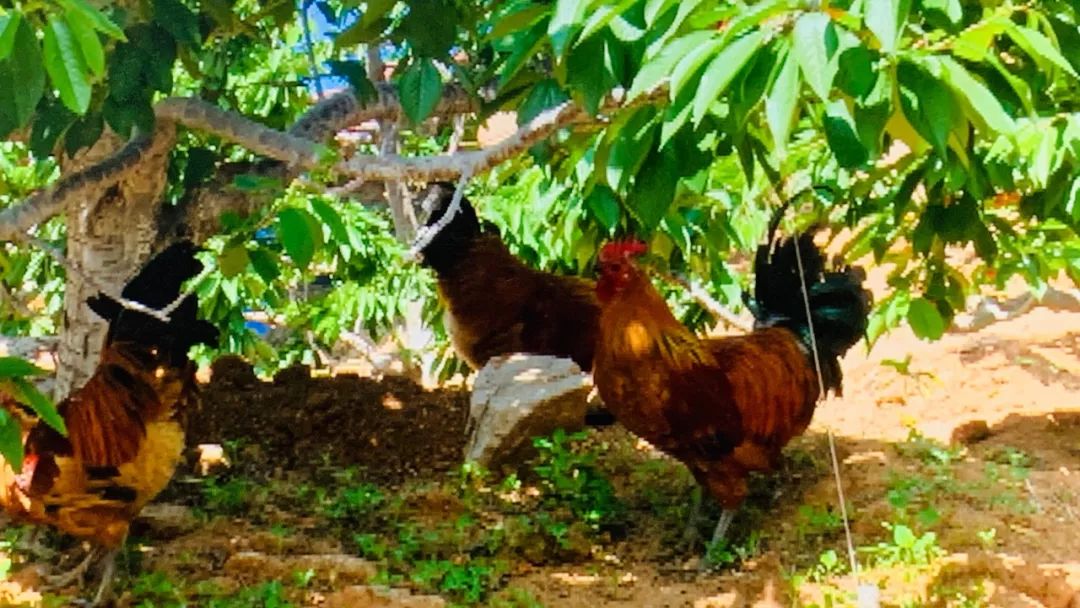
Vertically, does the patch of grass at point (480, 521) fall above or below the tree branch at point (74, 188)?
below

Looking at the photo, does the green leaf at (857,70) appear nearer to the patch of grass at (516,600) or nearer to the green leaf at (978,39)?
the green leaf at (978,39)

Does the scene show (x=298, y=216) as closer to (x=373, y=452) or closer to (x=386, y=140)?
(x=386, y=140)

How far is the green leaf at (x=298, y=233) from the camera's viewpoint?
6.12ft

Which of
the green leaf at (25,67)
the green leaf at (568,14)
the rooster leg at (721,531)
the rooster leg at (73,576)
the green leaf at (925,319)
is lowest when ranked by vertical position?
the rooster leg at (721,531)

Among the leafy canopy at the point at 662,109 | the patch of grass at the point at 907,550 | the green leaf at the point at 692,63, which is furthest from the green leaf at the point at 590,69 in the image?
the patch of grass at the point at 907,550

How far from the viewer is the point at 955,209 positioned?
2826 millimetres

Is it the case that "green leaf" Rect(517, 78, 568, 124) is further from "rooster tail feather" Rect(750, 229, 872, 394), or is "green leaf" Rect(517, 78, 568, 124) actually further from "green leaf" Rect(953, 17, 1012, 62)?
"rooster tail feather" Rect(750, 229, 872, 394)

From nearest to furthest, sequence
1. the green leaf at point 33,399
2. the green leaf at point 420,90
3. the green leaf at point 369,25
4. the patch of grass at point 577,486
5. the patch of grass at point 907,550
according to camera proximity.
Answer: the green leaf at point 33,399 < the green leaf at point 369,25 < the green leaf at point 420,90 < the patch of grass at point 907,550 < the patch of grass at point 577,486

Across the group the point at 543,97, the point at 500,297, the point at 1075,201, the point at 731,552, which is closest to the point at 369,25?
the point at 543,97

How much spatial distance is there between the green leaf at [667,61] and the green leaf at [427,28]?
3.33 ft

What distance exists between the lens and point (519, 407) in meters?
4.29

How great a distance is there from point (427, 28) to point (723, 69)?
1.19 metres

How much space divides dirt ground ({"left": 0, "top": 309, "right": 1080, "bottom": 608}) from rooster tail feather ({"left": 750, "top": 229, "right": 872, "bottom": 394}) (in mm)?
440

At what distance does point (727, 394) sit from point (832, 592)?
0.74m
